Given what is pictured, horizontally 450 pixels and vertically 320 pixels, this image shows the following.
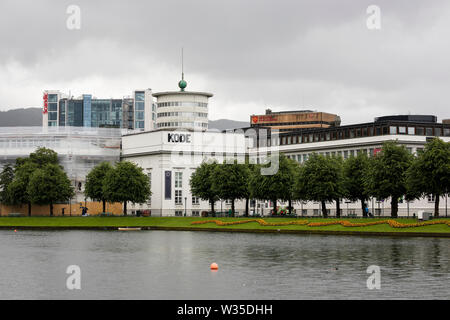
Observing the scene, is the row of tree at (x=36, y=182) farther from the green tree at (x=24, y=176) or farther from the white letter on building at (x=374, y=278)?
the white letter on building at (x=374, y=278)

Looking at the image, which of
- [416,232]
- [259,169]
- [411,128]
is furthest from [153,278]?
[411,128]

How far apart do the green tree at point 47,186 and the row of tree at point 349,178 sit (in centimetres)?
3226

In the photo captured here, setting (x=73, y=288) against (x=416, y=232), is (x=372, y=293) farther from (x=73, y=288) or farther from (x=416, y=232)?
(x=416, y=232)

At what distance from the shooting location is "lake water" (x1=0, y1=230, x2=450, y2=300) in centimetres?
3775

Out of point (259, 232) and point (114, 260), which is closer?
point (114, 260)

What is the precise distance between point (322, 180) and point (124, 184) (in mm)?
51177

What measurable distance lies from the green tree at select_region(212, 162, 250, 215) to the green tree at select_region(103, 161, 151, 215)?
2107 centimetres

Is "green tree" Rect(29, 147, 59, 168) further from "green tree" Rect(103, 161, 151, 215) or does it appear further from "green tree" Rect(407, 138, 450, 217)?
"green tree" Rect(407, 138, 450, 217)

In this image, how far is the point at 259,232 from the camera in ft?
358

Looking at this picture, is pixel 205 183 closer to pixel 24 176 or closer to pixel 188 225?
pixel 188 225

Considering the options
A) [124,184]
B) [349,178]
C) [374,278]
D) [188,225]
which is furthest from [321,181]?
[374,278]

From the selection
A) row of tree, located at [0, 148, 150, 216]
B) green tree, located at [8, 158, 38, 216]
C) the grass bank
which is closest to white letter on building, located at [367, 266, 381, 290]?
the grass bank

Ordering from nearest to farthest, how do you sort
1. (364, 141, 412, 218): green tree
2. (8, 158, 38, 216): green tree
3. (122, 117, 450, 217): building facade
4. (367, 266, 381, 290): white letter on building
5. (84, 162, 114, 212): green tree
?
(367, 266, 381, 290): white letter on building
(364, 141, 412, 218): green tree
(84, 162, 114, 212): green tree
(8, 158, 38, 216): green tree
(122, 117, 450, 217): building facade
